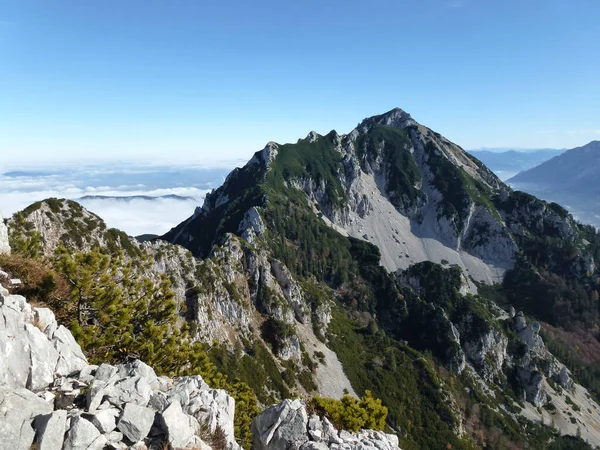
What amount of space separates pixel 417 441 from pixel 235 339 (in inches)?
3053

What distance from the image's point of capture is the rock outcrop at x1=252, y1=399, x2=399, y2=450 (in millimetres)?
20453

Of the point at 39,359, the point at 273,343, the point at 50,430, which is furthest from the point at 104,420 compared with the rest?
the point at 273,343

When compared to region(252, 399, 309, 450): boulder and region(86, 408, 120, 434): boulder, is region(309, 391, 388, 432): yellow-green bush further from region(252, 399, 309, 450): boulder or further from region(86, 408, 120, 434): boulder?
region(86, 408, 120, 434): boulder

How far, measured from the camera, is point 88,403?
560 inches

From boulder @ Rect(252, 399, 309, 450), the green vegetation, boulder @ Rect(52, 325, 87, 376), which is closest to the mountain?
boulder @ Rect(252, 399, 309, 450)

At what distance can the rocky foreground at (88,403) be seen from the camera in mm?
12703

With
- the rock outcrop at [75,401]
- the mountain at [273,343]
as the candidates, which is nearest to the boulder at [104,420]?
the rock outcrop at [75,401]

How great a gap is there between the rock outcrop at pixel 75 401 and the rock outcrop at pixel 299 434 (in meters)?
3.28

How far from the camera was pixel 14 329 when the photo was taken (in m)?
15.5

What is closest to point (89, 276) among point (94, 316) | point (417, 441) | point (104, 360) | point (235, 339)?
point (94, 316)

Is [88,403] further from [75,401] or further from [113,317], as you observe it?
[113,317]

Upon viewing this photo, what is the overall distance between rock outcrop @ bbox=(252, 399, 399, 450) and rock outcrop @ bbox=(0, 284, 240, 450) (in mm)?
3276

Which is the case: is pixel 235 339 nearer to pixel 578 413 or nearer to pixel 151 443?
pixel 151 443

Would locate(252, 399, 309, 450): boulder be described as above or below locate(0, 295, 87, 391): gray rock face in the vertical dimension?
below
